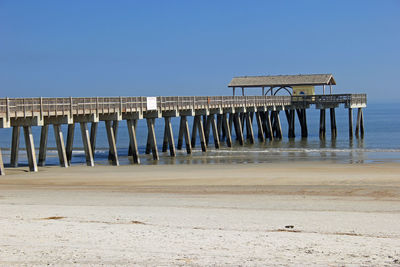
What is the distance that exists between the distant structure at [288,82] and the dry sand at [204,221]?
3540 cm

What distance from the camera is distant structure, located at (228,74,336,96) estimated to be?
180 ft

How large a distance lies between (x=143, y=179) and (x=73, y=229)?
30.9ft

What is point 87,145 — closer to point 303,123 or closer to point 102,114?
point 102,114

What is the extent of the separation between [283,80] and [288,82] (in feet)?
2.48

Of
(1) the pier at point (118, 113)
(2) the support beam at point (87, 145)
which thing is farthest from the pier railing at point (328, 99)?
(2) the support beam at point (87, 145)

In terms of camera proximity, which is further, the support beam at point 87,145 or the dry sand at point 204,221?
the support beam at point 87,145

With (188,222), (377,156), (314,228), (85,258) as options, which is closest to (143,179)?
(188,222)

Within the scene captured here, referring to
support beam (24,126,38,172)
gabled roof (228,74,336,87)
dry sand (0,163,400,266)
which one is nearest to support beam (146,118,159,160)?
support beam (24,126,38,172)

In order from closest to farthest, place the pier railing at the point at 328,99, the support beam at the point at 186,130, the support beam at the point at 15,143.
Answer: the support beam at the point at 15,143
the support beam at the point at 186,130
the pier railing at the point at 328,99

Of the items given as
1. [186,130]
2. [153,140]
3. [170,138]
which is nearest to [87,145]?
[153,140]

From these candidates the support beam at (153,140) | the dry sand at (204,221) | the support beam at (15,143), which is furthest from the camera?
the support beam at (153,140)

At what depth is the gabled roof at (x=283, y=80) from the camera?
54844mm

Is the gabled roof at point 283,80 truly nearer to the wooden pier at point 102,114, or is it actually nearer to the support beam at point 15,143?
the wooden pier at point 102,114

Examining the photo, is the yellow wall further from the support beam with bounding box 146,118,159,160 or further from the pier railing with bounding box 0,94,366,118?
the support beam with bounding box 146,118,159,160
